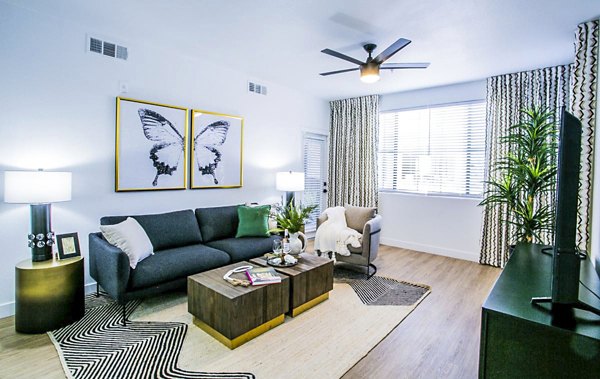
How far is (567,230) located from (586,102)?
2.34 m

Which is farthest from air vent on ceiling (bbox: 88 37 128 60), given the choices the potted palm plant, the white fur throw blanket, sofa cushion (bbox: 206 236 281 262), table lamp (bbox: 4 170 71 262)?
the potted palm plant

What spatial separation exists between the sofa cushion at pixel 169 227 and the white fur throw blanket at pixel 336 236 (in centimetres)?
162

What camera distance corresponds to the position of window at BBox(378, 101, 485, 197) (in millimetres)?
4844

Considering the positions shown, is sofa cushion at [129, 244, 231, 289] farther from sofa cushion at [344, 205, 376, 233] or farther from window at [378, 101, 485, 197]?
window at [378, 101, 485, 197]

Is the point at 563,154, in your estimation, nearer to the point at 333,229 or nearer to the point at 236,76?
the point at 333,229

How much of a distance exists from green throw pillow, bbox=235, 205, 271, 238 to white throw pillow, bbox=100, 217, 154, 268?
4.06 feet

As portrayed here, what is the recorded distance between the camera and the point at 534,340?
133 centimetres

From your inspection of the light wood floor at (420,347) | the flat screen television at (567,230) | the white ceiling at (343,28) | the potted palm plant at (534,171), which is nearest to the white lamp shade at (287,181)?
the white ceiling at (343,28)

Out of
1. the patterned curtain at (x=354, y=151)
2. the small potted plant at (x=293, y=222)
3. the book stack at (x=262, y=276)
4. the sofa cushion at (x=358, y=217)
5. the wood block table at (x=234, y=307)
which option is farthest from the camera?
the patterned curtain at (x=354, y=151)

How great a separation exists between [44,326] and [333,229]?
312 centimetres

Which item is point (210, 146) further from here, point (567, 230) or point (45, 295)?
point (567, 230)

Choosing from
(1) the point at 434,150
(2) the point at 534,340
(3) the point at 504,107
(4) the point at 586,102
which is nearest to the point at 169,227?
(2) the point at 534,340

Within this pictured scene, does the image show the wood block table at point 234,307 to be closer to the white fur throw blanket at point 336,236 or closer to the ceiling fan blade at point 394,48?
the white fur throw blanket at point 336,236

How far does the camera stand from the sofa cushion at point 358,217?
4398 mm
